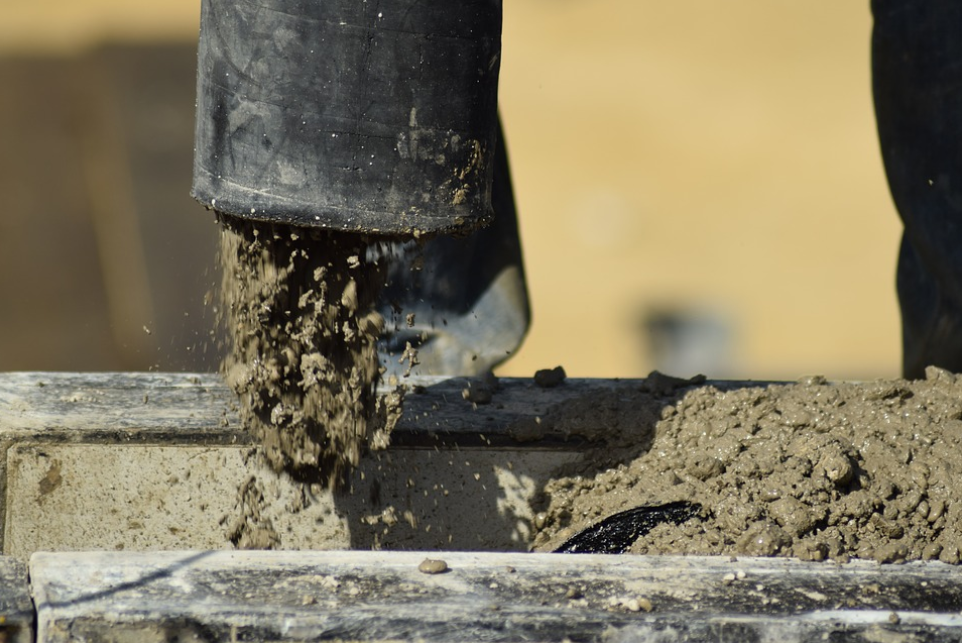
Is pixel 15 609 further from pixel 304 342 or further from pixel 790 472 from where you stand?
pixel 790 472

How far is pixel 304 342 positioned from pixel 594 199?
20.4ft

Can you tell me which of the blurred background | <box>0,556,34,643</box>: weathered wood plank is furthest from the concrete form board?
the blurred background

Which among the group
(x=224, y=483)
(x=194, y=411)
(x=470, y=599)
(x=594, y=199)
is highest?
(x=594, y=199)

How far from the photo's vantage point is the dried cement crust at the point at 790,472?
172cm

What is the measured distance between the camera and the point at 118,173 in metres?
5.80

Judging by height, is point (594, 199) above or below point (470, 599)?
above

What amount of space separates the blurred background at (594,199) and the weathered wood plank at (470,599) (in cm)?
293

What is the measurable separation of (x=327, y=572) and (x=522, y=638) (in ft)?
0.81

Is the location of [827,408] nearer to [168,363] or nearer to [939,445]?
[939,445]

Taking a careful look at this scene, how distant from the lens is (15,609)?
133 cm

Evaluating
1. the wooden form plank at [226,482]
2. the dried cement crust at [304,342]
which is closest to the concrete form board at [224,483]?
the wooden form plank at [226,482]

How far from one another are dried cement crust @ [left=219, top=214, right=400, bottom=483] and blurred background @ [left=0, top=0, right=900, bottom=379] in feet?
7.85

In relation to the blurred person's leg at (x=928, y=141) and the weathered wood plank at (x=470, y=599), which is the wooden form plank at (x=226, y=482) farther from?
the blurred person's leg at (x=928, y=141)

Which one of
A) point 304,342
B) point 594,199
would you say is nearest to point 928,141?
point 304,342
